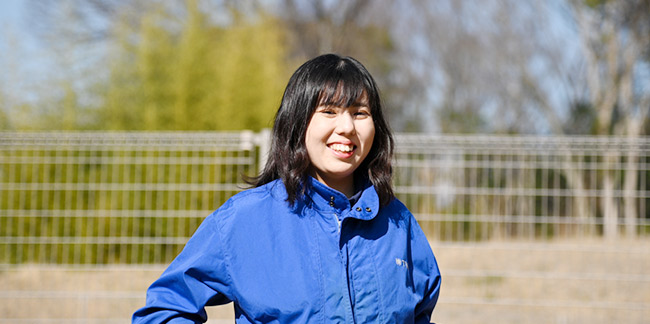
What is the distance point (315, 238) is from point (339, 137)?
26 cm

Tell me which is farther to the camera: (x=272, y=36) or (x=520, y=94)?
(x=520, y=94)

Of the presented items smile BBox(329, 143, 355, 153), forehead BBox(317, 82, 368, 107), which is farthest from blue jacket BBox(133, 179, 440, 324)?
forehead BBox(317, 82, 368, 107)

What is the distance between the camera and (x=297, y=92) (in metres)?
1.63

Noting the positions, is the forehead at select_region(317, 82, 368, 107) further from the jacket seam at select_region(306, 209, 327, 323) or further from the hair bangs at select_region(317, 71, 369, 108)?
the jacket seam at select_region(306, 209, 327, 323)

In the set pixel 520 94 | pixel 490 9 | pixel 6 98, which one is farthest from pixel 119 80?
pixel 520 94

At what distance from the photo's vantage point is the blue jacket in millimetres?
1430

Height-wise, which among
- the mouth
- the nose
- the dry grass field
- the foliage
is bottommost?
the dry grass field

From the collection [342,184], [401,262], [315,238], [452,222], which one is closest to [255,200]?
[315,238]

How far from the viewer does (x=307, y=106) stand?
5.28 feet

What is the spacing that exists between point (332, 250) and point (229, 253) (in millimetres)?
237

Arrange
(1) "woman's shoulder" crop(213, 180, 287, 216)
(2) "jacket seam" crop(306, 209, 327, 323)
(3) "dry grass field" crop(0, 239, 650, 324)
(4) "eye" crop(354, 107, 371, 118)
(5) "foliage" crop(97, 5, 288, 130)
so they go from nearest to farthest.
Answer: (2) "jacket seam" crop(306, 209, 327, 323) < (1) "woman's shoulder" crop(213, 180, 287, 216) < (4) "eye" crop(354, 107, 371, 118) < (3) "dry grass field" crop(0, 239, 650, 324) < (5) "foliage" crop(97, 5, 288, 130)

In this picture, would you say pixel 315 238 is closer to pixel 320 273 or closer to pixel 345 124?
pixel 320 273

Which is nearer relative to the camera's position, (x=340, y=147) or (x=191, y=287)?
(x=191, y=287)

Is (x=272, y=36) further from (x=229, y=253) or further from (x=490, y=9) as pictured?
(x=229, y=253)
